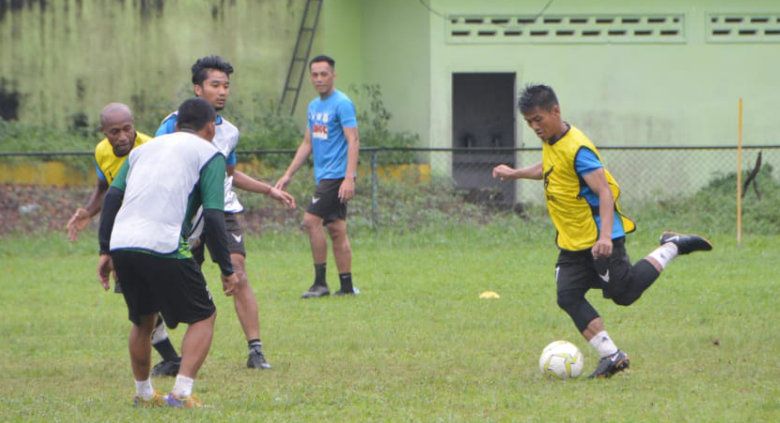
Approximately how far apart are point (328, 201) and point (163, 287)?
5.87m

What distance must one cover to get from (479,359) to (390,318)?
241cm

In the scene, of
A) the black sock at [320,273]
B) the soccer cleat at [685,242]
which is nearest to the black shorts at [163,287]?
the soccer cleat at [685,242]

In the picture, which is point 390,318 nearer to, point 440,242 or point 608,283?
point 608,283

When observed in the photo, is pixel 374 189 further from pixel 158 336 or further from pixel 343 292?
pixel 158 336

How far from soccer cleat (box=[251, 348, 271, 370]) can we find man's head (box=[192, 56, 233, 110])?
1.62 m

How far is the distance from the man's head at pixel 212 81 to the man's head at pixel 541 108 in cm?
196

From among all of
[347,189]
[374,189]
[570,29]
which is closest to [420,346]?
[347,189]

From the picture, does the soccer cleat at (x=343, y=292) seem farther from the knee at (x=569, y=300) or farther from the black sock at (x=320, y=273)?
the knee at (x=569, y=300)

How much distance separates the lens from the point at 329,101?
1304 cm

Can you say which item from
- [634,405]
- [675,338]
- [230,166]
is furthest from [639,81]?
[634,405]

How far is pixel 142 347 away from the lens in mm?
7629

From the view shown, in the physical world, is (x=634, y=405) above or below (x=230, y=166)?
below

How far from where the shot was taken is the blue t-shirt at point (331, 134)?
12977 mm

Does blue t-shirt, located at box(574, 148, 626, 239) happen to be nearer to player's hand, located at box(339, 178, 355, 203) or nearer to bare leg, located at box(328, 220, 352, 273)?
player's hand, located at box(339, 178, 355, 203)
